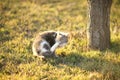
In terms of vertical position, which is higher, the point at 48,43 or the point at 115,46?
the point at 48,43

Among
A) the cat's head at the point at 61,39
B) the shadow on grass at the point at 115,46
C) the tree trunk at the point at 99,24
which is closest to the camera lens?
the tree trunk at the point at 99,24

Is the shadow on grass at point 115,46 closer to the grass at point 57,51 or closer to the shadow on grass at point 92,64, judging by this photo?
the grass at point 57,51

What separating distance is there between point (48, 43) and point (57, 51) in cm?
46

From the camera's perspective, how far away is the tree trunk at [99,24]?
645cm

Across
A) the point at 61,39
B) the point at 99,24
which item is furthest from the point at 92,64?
the point at 61,39

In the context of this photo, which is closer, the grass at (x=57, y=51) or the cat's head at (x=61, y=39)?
the grass at (x=57, y=51)

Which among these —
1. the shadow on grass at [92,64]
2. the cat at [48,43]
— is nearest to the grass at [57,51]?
the shadow on grass at [92,64]

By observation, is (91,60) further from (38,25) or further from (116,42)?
(38,25)

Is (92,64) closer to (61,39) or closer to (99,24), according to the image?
(99,24)

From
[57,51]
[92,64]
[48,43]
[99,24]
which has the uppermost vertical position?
[99,24]

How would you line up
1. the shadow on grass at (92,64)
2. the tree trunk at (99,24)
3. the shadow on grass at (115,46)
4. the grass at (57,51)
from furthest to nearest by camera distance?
the shadow on grass at (115,46) → the tree trunk at (99,24) → the grass at (57,51) → the shadow on grass at (92,64)

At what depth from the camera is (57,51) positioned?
686 centimetres

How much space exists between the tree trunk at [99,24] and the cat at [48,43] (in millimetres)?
1008

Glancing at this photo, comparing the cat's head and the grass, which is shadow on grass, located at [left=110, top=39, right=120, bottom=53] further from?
the cat's head
